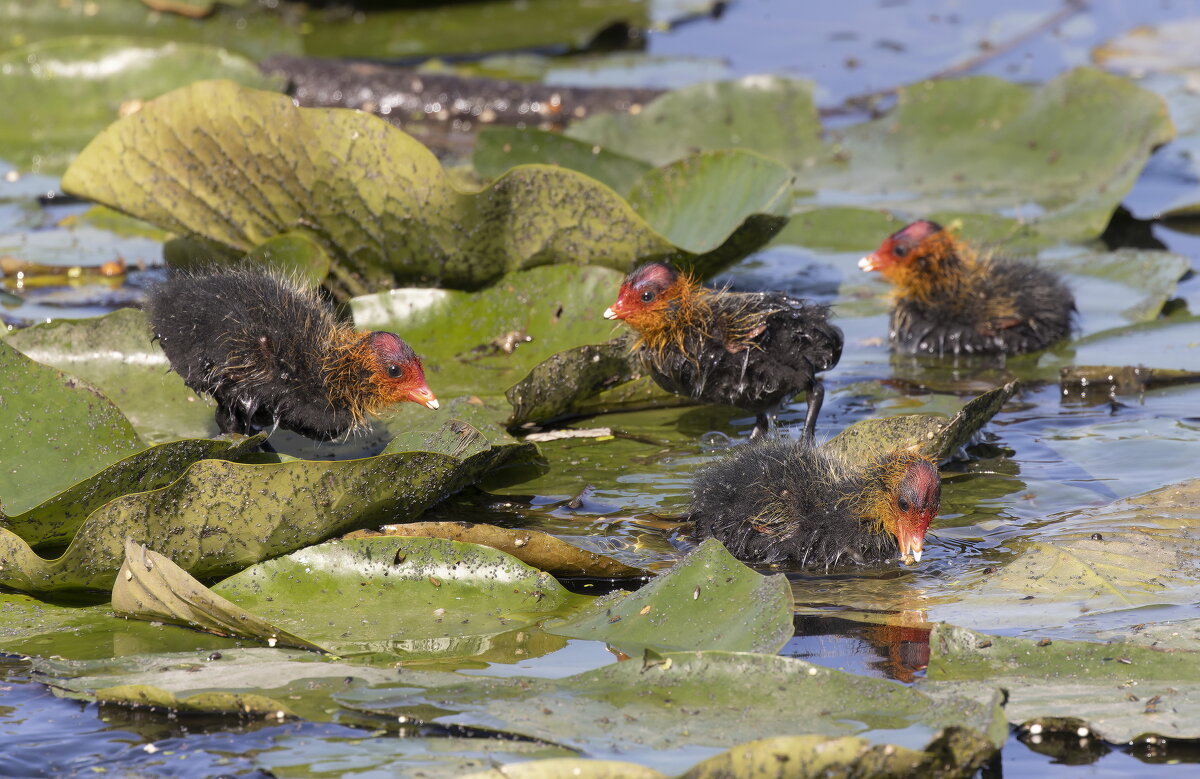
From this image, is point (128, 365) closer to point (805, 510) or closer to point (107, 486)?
point (107, 486)

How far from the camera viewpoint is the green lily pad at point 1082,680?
2.89 metres

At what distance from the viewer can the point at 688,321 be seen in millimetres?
Answer: 4852

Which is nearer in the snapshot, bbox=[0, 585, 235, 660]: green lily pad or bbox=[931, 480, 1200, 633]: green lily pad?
bbox=[0, 585, 235, 660]: green lily pad

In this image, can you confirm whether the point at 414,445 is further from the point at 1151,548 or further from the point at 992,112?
the point at 992,112

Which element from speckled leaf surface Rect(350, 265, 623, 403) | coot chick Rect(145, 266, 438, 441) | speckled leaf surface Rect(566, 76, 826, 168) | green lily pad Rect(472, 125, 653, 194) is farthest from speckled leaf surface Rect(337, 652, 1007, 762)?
speckled leaf surface Rect(566, 76, 826, 168)

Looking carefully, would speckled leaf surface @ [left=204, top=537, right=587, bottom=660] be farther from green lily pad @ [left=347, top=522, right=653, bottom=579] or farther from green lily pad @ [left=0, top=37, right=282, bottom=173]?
green lily pad @ [left=0, top=37, right=282, bottom=173]

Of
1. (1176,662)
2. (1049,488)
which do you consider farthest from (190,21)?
(1176,662)

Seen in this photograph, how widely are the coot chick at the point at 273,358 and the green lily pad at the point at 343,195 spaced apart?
610 mm

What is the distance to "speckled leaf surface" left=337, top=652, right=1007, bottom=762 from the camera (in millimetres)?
2812

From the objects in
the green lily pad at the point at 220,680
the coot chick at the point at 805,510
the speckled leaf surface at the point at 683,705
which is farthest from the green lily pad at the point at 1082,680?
the green lily pad at the point at 220,680

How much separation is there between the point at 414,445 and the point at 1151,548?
2.06 metres

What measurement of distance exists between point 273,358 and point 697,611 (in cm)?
181

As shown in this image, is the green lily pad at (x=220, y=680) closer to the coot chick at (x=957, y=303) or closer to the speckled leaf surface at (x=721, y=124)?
the coot chick at (x=957, y=303)

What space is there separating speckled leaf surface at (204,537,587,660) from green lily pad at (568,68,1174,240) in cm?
419
